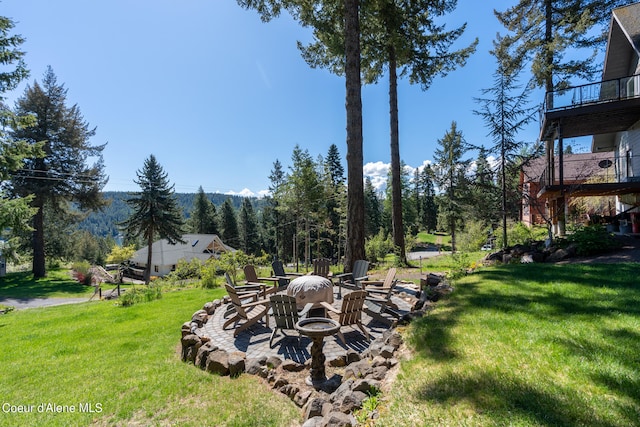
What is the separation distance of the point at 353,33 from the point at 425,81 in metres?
5.58

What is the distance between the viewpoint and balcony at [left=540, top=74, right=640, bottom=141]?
31.6ft

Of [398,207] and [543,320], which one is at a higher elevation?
[398,207]

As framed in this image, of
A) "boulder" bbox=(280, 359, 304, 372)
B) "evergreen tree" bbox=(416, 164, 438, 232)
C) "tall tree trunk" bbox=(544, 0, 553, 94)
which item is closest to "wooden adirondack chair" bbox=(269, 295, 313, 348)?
"boulder" bbox=(280, 359, 304, 372)

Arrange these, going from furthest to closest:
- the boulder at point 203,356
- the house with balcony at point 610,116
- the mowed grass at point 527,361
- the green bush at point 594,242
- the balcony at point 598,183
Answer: the house with balcony at point 610,116 → the balcony at point 598,183 → the green bush at point 594,242 → the boulder at point 203,356 → the mowed grass at point 527,361

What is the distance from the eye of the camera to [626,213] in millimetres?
10727

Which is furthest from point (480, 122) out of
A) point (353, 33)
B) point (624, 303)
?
point (624, 303)

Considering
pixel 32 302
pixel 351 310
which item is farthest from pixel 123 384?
pixel 32 302

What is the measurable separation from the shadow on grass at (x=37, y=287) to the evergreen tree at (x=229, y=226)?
24.2 metres

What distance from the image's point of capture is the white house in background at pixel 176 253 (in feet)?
116

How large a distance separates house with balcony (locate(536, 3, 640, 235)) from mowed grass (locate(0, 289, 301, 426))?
11.1m

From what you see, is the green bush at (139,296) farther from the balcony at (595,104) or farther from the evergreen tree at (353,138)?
the balcony at (595,104)

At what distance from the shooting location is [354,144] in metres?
9.86

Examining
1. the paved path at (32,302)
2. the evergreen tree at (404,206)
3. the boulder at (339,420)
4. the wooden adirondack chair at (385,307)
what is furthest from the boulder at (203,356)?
the evergreen tree at (404,206)

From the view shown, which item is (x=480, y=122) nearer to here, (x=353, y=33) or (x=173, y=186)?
(x=353, y=33)
